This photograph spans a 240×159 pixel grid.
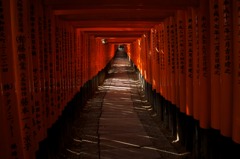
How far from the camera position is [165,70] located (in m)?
9.48

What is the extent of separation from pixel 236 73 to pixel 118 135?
5.45 m

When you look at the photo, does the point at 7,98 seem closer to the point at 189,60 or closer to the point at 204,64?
the point at 204,64

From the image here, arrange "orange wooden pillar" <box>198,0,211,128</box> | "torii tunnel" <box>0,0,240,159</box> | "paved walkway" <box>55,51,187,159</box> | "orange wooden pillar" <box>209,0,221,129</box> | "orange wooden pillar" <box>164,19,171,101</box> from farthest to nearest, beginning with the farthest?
"orange wooden pillar" <box>164,19,171,101</box> → "paved walkway" <box>55,51,187,159</box> → "orange wooden pillar" <box>198,0,211,128</box> → "orange wooden pillar" <box>209,0,221,129</box> → "torii tunnel" <box>0,0,240,159</box>

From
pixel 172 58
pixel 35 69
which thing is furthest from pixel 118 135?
pixel 35 69

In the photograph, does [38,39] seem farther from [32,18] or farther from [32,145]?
[32,145]

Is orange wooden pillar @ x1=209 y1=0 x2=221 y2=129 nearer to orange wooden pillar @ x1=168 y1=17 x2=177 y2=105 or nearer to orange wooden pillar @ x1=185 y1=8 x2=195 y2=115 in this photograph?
orange wooden pillar @ x1=185 y1=8 x2=195 y2=115

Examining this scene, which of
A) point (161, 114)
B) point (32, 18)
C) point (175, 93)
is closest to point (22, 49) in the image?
point (32, 18)

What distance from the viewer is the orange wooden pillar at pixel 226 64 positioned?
15.0 feet

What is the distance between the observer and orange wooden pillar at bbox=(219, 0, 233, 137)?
4.59m

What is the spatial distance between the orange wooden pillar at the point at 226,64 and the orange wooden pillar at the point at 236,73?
0.21 m

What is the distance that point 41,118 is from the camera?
5.43 meters

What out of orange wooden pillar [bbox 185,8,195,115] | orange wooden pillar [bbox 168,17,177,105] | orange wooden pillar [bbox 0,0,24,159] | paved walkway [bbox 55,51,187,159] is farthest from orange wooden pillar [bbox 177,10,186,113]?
orange wooden pillar [bbox 0,0,24,159]

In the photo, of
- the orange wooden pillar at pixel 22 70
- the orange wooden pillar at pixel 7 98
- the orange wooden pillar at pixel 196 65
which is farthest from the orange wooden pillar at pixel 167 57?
the orange wooden pillar at pixel 7 98

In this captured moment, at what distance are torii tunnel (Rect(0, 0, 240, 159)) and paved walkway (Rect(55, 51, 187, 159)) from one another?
1.85 feet
